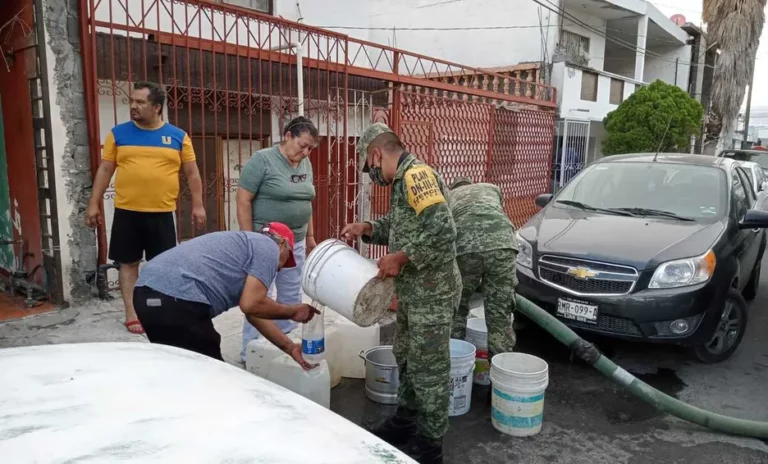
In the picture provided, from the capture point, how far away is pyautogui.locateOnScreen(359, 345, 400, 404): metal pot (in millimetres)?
3611

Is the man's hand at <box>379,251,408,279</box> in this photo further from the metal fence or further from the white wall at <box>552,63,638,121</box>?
the white wall at <box>552,63,638,121</box>

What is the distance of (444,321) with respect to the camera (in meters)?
2.97

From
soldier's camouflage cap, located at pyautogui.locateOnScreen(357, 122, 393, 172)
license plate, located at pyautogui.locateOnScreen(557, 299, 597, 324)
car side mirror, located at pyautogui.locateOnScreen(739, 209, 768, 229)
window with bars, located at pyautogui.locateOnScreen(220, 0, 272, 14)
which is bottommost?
license plate, located at pyautogui.locateOnScreen(557, 299, 597, 324)

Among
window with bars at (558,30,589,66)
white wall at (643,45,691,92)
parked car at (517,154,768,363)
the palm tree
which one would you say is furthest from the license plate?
white wall at (643,45,691,92)

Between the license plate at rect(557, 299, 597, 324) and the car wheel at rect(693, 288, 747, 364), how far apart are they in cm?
92

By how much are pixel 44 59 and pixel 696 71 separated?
21.6 meters

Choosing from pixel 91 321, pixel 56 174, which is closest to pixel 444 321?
pixel 91 321

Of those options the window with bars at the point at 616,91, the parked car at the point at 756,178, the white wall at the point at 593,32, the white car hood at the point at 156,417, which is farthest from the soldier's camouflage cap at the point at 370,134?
the window with bars at the point at 616,91

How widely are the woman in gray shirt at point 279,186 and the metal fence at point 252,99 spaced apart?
1.40 meters

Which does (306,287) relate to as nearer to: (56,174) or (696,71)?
(56,174)

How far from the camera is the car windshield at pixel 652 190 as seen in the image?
16.3 feet

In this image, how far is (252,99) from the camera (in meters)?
5.54

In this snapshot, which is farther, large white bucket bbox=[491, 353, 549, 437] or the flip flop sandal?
the flip flop sandal

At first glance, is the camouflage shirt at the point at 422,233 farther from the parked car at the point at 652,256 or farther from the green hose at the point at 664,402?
the parked car at the point at 652,256
